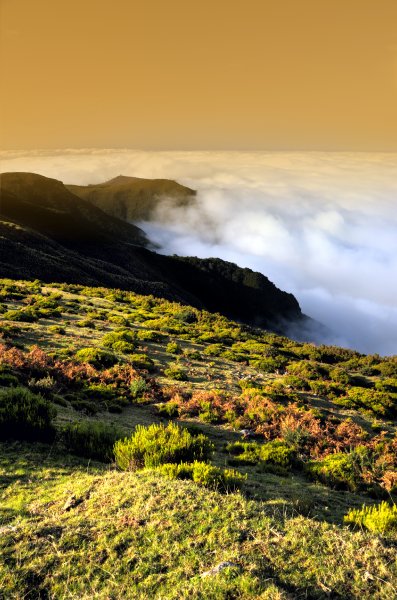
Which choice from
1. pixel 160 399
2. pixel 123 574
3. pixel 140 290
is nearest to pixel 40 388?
pixel 160 399

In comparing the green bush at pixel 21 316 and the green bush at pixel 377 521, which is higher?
the green bush at pixel 377 521

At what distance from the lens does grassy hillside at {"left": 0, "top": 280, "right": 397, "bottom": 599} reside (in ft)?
17.2

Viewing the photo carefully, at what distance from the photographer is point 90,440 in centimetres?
1036

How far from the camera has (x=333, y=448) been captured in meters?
15.3

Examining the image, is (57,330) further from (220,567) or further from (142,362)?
(220,567)

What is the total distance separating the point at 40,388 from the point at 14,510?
346 inches

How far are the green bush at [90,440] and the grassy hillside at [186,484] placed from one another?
38 millimetres

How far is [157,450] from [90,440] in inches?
84.8

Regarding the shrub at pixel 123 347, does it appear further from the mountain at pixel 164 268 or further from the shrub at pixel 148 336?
the mountain at pixel 164 268

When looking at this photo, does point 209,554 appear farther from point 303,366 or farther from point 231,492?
point 303,366

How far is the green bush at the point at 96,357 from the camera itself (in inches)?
818

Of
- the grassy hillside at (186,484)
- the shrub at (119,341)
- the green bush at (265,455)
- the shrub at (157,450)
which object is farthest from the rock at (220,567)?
the shrub at (119,341)

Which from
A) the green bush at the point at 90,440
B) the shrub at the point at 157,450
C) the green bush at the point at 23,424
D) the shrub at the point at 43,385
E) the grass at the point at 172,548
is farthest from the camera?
the shrub at the point at 43,385

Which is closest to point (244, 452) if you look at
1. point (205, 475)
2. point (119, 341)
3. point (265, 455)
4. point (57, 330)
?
point (265, 455)
